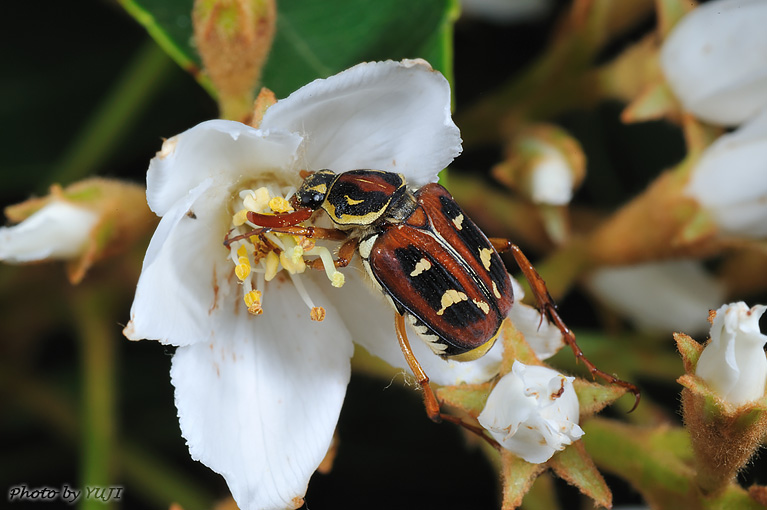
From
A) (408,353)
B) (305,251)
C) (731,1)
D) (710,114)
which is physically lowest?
(710,114)

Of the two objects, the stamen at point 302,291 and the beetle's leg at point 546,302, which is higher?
the stamen at point 302,291

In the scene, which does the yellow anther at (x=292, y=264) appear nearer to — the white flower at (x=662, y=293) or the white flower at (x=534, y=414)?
the white flower at (x=534, y=414)

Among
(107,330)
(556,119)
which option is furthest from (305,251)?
(556,119)

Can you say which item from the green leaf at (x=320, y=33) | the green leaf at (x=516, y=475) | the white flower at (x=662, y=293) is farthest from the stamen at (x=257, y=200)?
the white flower at (x=662, y=293)

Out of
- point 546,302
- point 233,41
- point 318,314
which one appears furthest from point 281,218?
point 546,302

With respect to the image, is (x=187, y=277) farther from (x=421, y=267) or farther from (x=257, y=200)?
(x=421, y=267)

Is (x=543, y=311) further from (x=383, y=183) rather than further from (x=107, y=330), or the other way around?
(x=107, y=330)

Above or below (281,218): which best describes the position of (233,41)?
above
